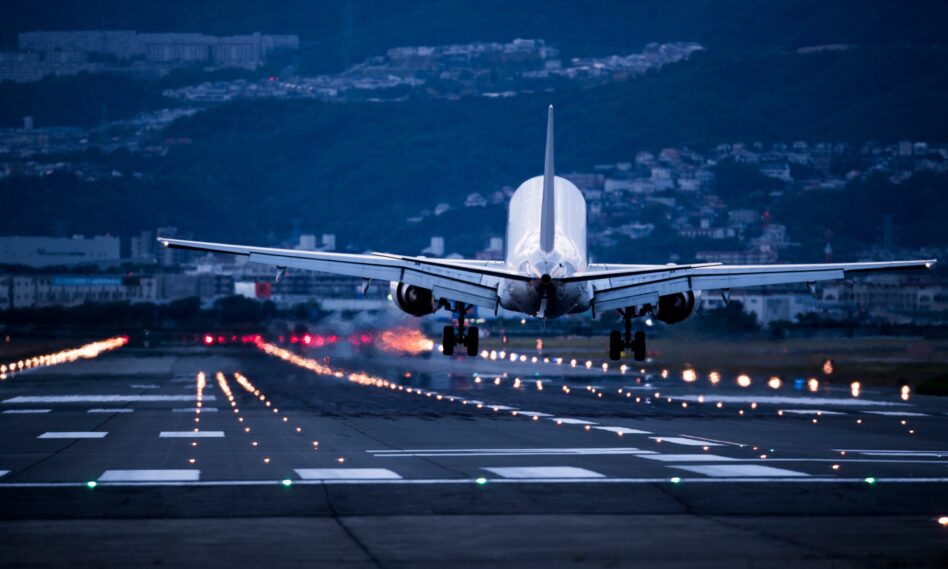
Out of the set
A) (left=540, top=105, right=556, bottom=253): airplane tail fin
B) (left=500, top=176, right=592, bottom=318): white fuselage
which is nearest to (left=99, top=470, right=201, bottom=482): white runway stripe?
(left=500, top=176, right=592, bottom=318): white fuselage

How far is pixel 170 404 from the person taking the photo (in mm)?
56344

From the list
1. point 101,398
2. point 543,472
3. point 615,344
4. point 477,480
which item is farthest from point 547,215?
point 477,480

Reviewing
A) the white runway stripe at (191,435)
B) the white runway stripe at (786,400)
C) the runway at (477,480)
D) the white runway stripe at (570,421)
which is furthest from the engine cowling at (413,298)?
the white runway stripe at (191,435)

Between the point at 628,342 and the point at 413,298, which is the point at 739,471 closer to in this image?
the point at 413,298

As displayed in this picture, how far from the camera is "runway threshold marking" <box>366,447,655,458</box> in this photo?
34188 mm

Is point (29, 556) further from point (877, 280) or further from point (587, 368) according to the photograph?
point (877, 280)

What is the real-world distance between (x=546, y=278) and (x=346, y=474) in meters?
21.6

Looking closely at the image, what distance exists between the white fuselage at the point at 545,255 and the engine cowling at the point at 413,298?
3.08 metres

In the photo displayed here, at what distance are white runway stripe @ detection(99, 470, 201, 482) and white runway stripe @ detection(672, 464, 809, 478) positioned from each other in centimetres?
896

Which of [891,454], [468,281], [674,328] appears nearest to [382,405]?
[468,281]

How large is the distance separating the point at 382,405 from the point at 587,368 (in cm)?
3417

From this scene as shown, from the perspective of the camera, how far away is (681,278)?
175 feet

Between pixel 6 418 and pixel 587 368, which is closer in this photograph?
pixel 6 418

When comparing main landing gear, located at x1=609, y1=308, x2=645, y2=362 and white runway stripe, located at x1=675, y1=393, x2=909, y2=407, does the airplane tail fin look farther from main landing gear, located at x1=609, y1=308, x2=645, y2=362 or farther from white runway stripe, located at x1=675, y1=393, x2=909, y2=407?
white runway stripe, located at x1=675, y1=393, x2=909, y2=407
